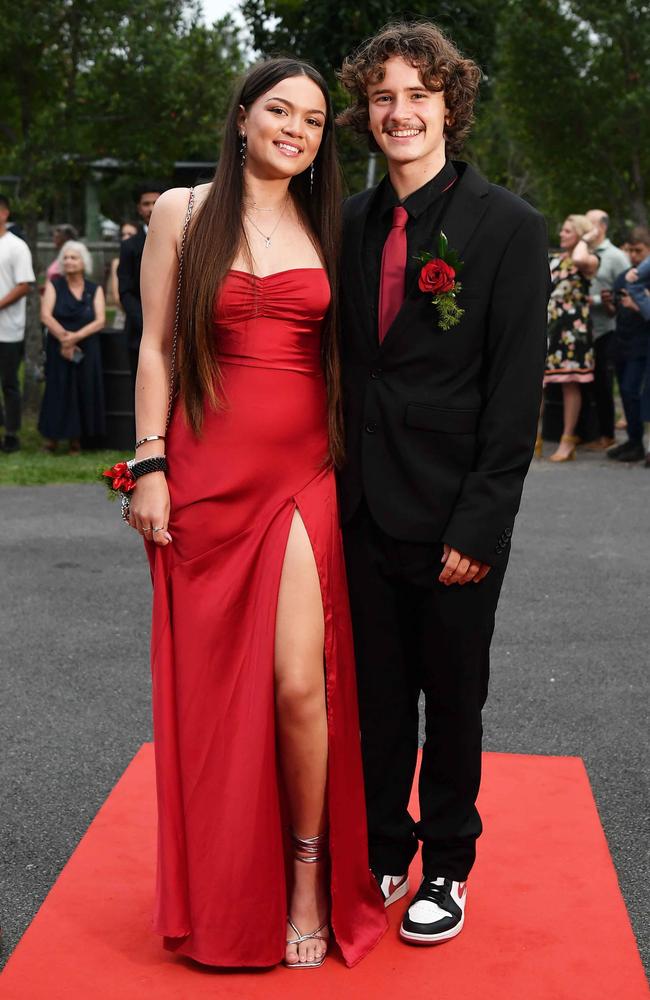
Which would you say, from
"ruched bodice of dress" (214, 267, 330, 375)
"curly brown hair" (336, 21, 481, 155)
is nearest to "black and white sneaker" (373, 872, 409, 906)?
"ruched bodice of dress" (214, 267, 330, 375)

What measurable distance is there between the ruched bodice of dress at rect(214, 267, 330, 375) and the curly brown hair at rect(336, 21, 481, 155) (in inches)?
18.3

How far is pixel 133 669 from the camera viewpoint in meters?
5.41

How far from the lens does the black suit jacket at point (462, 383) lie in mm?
2848

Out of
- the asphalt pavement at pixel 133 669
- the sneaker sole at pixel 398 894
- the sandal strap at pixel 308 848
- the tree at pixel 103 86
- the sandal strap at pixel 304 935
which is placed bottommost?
the asphalt pavement at pixel 133 669

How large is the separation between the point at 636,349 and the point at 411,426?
8176mm

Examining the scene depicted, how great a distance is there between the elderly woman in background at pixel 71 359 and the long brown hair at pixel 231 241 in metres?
7.93

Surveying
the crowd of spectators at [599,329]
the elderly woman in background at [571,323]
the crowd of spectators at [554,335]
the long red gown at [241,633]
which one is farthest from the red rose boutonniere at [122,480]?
the elderly woman in background at [571,323]

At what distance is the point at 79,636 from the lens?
5891 millimetres

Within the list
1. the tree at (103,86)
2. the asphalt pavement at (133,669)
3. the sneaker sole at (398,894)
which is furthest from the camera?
the tree at (103,86)

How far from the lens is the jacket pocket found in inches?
114

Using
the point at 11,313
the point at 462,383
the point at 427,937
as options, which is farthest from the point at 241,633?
the point at 11,313

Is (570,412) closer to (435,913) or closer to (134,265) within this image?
(134,265)

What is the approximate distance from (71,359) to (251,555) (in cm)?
816

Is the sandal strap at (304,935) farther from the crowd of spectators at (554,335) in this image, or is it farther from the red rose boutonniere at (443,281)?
the crowd of spectators at (554,335)
